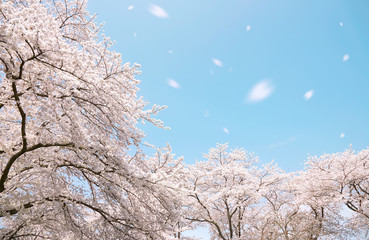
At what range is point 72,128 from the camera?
12.6ft

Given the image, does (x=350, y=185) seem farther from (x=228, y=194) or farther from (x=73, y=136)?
(x=73, y=136)

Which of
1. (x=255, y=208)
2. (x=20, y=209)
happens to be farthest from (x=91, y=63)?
(x=255, y=208)

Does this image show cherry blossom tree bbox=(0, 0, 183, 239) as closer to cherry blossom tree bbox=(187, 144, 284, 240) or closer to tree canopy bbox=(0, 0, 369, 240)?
tree canopy bbox=(0, 0, 369, 240)

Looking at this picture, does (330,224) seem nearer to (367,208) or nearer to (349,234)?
(349,234)

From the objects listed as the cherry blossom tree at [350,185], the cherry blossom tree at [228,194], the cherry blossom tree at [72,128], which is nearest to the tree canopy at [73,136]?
the cherry blossom tree at [72,128]

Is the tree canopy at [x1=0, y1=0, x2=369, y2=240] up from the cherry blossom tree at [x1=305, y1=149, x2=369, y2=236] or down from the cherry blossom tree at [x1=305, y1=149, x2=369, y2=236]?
down

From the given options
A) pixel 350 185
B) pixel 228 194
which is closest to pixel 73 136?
pixel 228 194

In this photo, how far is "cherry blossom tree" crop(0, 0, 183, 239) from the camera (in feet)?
10.2

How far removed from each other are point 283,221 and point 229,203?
266cm

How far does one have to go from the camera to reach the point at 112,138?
4707 mm

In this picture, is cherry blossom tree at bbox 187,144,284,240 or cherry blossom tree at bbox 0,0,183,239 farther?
cherry blossom tree at bbox 187,144,284,240

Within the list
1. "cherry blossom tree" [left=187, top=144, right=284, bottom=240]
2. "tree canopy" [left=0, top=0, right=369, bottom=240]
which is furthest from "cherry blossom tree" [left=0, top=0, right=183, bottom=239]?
"cherry blossom tree" [left=187, top=144, right=284, bottom=240]

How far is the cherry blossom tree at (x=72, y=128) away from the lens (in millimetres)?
3123

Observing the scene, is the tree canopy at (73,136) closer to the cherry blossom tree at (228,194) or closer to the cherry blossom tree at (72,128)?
the cherry blossom tree at (72,128)
